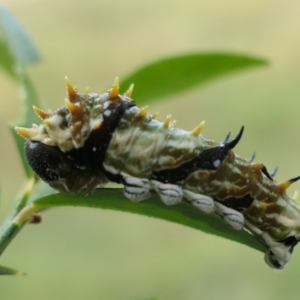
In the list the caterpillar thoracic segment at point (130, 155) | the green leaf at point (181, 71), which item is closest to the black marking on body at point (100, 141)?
the caterpillar thoracic segment at point (130, 155)

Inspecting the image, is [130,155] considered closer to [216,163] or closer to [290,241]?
[216,163]

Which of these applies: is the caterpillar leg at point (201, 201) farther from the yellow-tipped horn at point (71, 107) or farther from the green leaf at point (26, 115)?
the green leaf at point (26, 115)

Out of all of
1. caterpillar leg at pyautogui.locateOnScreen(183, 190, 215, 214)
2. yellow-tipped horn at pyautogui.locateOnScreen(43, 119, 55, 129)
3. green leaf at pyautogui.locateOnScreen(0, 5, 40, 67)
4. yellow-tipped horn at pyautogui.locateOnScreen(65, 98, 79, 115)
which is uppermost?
green leaf at pyautogui.locateOnScreen(0, 5, 40, 67)

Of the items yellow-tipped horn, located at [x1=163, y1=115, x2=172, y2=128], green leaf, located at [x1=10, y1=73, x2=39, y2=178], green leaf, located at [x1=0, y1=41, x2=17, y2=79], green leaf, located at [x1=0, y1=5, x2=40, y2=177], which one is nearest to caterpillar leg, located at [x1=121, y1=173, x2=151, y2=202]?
yellow-tipped horn, located at [x1=163, y1=115, x2=172, y2=128]

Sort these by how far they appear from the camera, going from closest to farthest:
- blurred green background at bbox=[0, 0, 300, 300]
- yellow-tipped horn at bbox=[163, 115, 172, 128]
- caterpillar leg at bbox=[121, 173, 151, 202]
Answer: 1. caterpillar leg at bbox=[121, 173, 151, 202]
2. yellow-tipped horn at bbox=[163, 115, 172, 128]
3. blurred green background at bbox=[0, 0, 300, 300]

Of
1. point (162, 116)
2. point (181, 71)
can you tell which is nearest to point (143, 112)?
point (181, 71)

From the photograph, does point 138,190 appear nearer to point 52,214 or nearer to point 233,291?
point 233,291

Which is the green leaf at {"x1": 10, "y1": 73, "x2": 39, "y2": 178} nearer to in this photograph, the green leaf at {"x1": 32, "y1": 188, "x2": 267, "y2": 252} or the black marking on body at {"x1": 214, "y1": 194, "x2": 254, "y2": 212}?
the green leaf at {"x1": 32, "y1": 188, "x2": 267, "y2": 252}

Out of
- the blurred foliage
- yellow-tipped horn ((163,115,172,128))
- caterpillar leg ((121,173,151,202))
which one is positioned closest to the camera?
caterpillar leg ((121,173,151,202))

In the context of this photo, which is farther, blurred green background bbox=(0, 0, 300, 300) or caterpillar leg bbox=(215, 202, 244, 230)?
blurred green background bbox=(0, 0, 300, 300)
